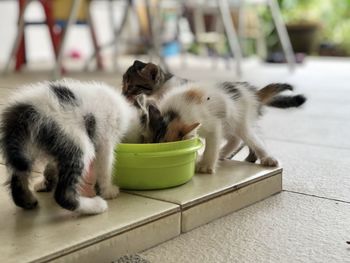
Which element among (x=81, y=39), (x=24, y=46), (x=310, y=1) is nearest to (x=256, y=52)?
(x=310, y=1)

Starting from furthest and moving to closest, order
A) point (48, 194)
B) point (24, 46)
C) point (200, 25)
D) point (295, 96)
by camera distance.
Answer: point (200, 25) < point (24, 46) < point (295, 96) < point (48, 194)

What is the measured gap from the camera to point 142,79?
2.10m

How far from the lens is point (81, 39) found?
24.9 ft

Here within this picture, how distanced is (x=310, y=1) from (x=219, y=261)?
7.61 m

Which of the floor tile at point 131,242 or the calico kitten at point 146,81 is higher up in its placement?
the calico kitten at point 146,81

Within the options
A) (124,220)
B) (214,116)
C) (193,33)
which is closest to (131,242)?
(124,220)

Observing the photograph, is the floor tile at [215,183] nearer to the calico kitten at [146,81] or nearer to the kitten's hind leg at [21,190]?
Answer: the kitten's hind leg at [21,190]

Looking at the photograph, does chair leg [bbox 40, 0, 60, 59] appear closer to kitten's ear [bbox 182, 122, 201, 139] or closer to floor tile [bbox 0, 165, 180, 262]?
kitten's ear [bbox 182, 122, 201, 139]

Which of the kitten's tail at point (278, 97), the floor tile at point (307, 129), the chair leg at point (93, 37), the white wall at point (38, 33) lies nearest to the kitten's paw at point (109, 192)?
the kitten's tail at point (278, 97)

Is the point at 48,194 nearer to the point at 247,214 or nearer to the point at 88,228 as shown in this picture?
the point at 88,228

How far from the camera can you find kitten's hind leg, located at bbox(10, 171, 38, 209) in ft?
3.75

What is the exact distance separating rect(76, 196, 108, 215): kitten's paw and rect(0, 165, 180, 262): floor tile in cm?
1

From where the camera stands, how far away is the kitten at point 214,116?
145cm

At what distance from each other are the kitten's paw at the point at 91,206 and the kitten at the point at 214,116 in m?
0.31
